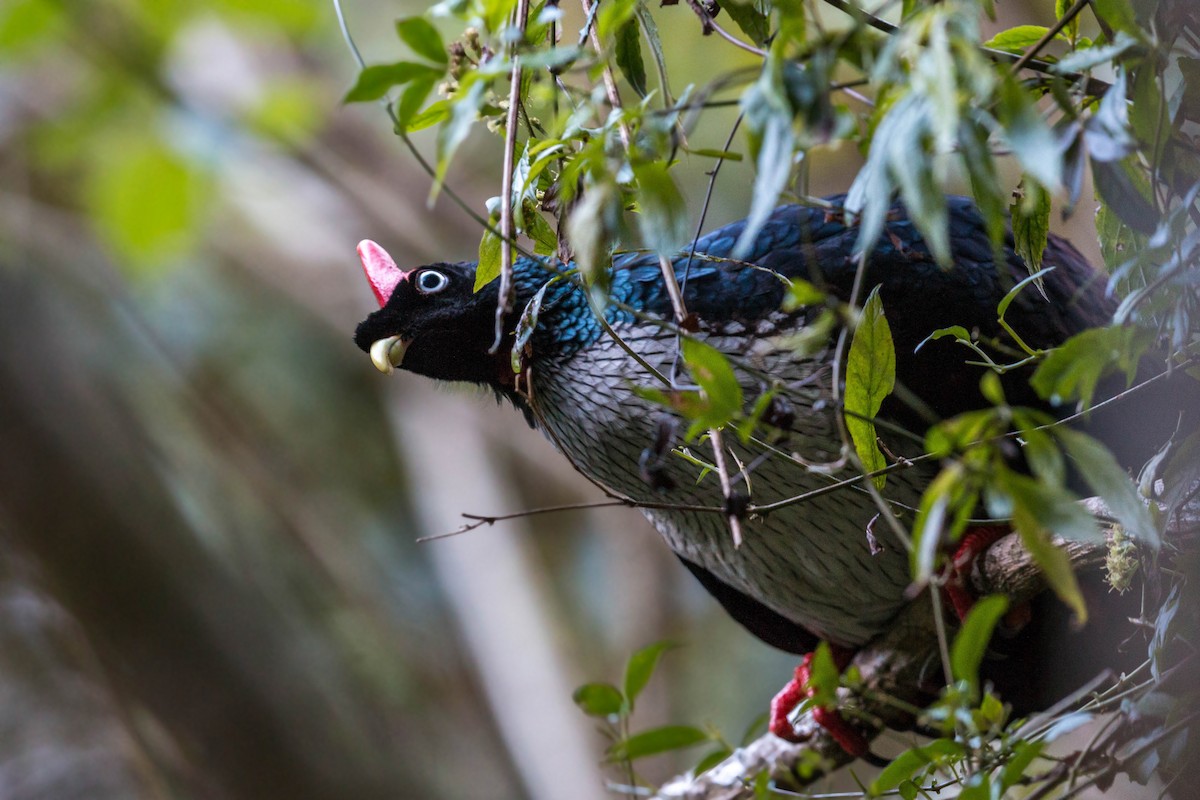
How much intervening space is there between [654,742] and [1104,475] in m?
1.22

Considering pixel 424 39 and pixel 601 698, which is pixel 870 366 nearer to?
pixel 424 39

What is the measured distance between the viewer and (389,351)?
2740 millimetres

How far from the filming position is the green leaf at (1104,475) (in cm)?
106

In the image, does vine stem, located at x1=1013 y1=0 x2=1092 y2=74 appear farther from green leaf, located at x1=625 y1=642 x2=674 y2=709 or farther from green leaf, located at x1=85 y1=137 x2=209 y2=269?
green leaf, located at x1=85 y1=137 x2=209 y2=269

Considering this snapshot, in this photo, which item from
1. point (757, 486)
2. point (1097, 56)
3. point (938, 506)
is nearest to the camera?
point (938, 506)

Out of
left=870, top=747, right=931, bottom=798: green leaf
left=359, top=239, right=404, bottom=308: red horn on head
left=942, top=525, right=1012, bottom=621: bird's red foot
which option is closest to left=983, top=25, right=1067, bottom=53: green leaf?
left=870, top=747, right=931, bottom=798: green leaf

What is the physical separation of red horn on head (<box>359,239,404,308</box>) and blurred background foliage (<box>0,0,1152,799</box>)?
1.23 ft

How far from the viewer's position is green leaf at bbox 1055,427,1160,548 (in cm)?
106

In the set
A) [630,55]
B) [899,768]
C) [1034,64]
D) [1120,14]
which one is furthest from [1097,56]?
[899,768]

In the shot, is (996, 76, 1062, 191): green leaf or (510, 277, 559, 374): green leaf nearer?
(996, 76, 1062, 191): green leaf

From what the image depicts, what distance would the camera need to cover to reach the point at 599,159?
118 cm

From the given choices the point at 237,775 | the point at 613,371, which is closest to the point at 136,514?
the point at 237,775

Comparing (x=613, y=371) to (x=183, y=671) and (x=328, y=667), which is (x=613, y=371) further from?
(x=328, y=667)

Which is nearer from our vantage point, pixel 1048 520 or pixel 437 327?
pixel 1048 520
